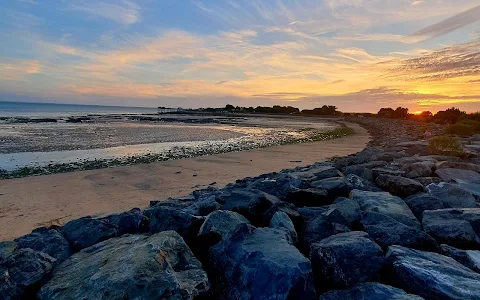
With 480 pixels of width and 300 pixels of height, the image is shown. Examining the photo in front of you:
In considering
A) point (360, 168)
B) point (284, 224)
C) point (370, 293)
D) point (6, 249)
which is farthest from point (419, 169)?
point (6, 249)

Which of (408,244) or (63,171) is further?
(63,171)

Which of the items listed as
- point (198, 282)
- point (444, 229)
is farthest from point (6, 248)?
point (444, 229)

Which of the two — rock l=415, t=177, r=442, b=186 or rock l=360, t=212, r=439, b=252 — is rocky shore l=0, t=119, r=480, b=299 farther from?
rock l=415, t=177, r=442, b=186

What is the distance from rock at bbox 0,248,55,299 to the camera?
318 centimetres

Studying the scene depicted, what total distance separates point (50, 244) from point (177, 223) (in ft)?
5.74

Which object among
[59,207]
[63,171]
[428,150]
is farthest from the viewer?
[63,171]

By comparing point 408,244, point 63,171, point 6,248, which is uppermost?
point 408,244

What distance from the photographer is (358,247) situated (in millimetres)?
3520

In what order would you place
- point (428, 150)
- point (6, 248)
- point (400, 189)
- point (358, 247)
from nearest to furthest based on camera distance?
point (358, 247)
point (6, 248)
point (400, 189)
point (428, 150)

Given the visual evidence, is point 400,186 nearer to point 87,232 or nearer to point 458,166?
point 458,166

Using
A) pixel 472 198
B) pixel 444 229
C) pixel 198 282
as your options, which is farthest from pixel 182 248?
pixel 472 198

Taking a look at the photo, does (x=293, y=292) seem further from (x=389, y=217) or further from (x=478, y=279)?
(x=389, y=217)

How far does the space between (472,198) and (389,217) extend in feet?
7.13

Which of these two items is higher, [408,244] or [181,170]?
[408,244]
